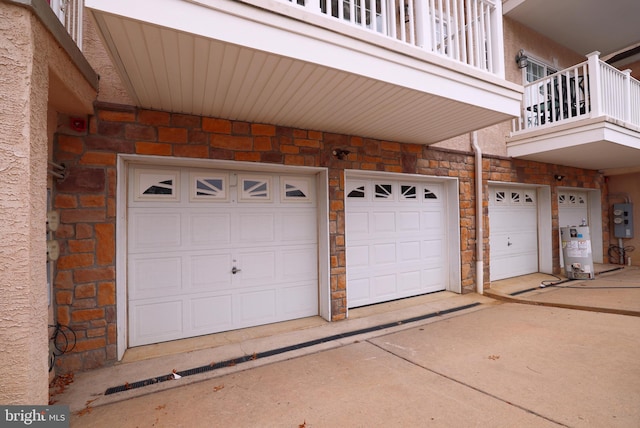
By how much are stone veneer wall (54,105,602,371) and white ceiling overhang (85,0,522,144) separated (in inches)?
Answer: 9.0

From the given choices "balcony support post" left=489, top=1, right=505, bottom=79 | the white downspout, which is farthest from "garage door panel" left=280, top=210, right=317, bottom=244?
the white downspout

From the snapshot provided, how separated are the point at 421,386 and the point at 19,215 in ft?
10.3

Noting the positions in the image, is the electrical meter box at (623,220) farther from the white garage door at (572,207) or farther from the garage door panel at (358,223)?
the garage door panel at (358,223)

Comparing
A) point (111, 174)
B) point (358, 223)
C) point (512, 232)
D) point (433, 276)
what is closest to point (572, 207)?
point (512, 232)

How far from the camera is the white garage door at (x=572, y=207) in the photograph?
7.62 m

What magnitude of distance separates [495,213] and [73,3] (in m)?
7.46

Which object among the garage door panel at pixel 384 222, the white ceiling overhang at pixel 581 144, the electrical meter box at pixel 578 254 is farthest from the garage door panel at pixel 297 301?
the electrical meter box at pixel 578 254

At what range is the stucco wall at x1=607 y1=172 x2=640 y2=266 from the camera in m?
7.89

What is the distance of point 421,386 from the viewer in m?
2.57

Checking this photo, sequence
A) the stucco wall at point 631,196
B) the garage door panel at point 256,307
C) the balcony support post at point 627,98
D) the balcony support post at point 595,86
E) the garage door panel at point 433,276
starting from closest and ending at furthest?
the garage door panel at point 256,307, the balcony support post at point 595,86, the garage door panel at point 433,276, the balcony support post at point 627,98, the stucco wall at point 631,196

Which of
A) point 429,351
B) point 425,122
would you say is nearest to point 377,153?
point 425,122

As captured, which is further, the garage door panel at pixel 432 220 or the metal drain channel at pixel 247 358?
the garage door panel at pixel 432 220

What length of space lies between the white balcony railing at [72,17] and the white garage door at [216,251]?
141 centimetres

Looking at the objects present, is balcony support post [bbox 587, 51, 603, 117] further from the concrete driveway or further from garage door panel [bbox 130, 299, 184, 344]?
garage door panel [bbox 130, 299, 184, 344]
